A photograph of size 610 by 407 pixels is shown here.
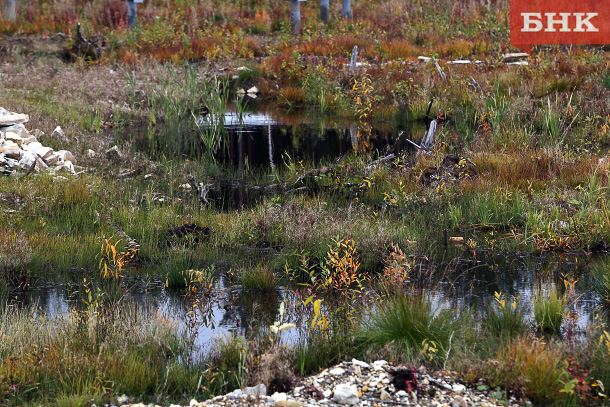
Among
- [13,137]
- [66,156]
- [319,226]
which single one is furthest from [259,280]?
[13,137]

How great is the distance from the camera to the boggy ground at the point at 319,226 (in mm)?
3879

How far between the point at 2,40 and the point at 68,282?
16520 millimetres

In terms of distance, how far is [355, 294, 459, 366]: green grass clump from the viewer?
4.07m

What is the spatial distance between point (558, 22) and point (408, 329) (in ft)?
55.5

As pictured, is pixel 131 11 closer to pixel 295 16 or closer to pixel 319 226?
pixel 295 16

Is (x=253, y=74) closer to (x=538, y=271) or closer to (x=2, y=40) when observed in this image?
(x=2, y=40)

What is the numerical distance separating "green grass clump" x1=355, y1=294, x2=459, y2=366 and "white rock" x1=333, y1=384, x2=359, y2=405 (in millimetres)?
575

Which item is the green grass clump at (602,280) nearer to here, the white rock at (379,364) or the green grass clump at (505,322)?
the green grass clump at (505,322)

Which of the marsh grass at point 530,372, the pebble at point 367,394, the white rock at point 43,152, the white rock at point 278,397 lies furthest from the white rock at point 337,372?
the white rock at point 43,152

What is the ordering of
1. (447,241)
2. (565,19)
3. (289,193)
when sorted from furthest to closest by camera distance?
(565,19) < (289,193) < (447,241)

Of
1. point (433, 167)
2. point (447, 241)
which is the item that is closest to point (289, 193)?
point (433, 167)

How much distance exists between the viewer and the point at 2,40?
19.7 m

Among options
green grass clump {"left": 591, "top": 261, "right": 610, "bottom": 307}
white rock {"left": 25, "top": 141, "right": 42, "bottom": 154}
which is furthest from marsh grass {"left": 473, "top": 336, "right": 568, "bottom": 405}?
white rock {"left": 25, "top": 141, "right": 42, "bottom": 154}

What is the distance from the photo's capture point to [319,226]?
21.8 feet
